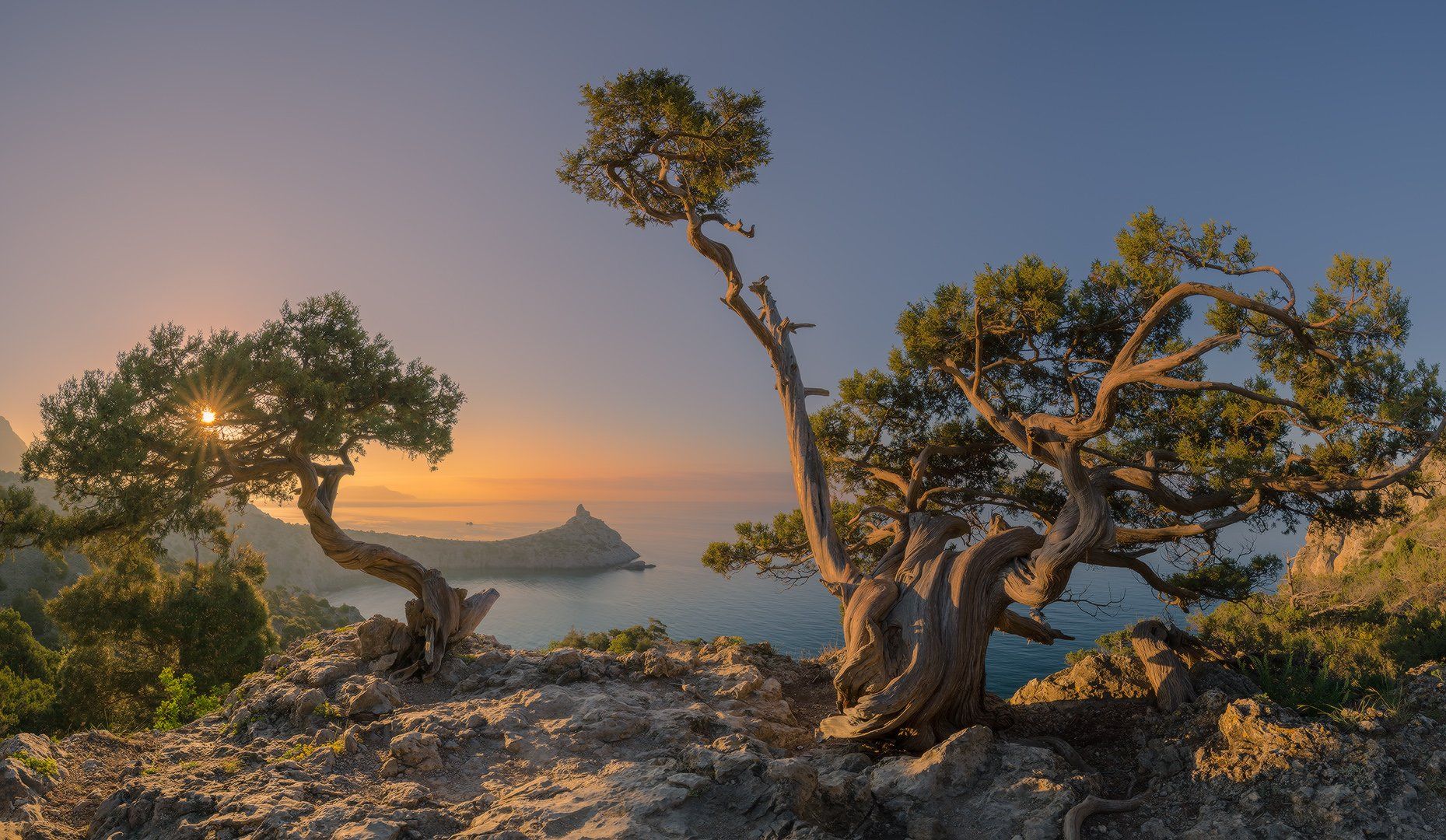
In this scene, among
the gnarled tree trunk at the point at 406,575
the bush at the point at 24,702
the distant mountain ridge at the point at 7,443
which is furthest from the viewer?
the distant mountain ridge at the point at 7,443

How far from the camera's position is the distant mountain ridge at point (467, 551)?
51.5m

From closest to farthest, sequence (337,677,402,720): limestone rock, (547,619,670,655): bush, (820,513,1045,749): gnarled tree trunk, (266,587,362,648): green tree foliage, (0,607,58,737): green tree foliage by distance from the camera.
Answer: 1. (820,513,1045,749): gnarled tree trunk
2. (337,677,402,720): limestone rock
3. (547,619,670,655): bush
4. (0,607,58,737): green tree foliage
5. (266,587,362,648): green tree foliage

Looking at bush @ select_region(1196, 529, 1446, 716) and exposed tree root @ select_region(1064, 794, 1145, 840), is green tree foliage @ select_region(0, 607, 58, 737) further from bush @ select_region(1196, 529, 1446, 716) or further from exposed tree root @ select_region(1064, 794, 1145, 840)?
bush @ select_region(1196, 529, 1446, 716)

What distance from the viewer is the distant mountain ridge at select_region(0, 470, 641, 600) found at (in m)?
51.5

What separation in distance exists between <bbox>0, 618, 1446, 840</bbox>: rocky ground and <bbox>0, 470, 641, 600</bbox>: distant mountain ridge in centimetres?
4211

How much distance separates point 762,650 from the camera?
10.9m

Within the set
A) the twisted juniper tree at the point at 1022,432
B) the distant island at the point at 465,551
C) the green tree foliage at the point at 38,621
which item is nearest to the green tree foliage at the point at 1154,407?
the twisted juniper tree at the point at 1022,432

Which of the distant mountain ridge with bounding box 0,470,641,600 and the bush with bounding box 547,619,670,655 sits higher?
the bush with bounding box 547,619,670,655

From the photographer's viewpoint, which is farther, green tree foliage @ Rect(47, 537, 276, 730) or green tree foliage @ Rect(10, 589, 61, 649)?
green tree foliage @ Rect(10, 589, 61, 649)

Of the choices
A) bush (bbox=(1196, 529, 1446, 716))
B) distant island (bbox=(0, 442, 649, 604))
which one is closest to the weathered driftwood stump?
bush (bbox=(1196, 529, 1446, 716))

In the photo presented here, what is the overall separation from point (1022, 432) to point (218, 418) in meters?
11.4

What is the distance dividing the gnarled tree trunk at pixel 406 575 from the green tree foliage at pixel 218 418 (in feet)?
1.77

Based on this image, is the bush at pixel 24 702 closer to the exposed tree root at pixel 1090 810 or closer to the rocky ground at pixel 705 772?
the rocky ground at pixel 705 772

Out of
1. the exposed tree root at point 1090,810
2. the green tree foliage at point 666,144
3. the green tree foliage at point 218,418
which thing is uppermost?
the green tree foliage at point 666,144
